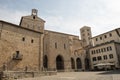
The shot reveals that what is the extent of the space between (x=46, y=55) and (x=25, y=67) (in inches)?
471

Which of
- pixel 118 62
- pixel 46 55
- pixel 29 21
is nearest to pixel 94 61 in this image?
pixel 118 62

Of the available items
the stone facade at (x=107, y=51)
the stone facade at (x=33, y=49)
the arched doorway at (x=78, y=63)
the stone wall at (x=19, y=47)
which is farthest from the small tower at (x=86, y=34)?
the stone wall at (x=19, y=47)

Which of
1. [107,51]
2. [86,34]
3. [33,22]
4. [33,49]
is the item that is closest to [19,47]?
[33,49]

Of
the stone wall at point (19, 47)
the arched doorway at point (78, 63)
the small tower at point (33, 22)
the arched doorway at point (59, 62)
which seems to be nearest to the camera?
the stone wall at point (19, 47)

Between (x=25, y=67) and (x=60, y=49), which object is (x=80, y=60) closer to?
(x=60, y=49)

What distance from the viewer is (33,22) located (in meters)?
43.0

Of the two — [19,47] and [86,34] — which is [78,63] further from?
[19,47]

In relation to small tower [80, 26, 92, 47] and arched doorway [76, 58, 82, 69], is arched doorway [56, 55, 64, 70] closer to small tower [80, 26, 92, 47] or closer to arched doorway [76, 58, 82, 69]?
arched doorway [76, 58, 82, 69]

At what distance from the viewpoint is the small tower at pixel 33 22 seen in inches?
1612

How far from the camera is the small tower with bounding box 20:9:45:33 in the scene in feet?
134

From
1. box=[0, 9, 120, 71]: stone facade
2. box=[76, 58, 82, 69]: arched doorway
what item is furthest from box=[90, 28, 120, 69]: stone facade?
box=[76, 58, 82, 69]: arched doorway

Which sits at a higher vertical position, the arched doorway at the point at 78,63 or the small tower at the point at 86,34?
the small tower at the point at 86,34

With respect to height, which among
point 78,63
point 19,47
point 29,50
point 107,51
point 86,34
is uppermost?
point 86,34

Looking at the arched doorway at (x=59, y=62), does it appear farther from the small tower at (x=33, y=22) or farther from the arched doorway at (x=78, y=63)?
the small tower at (x=33, y=22)
